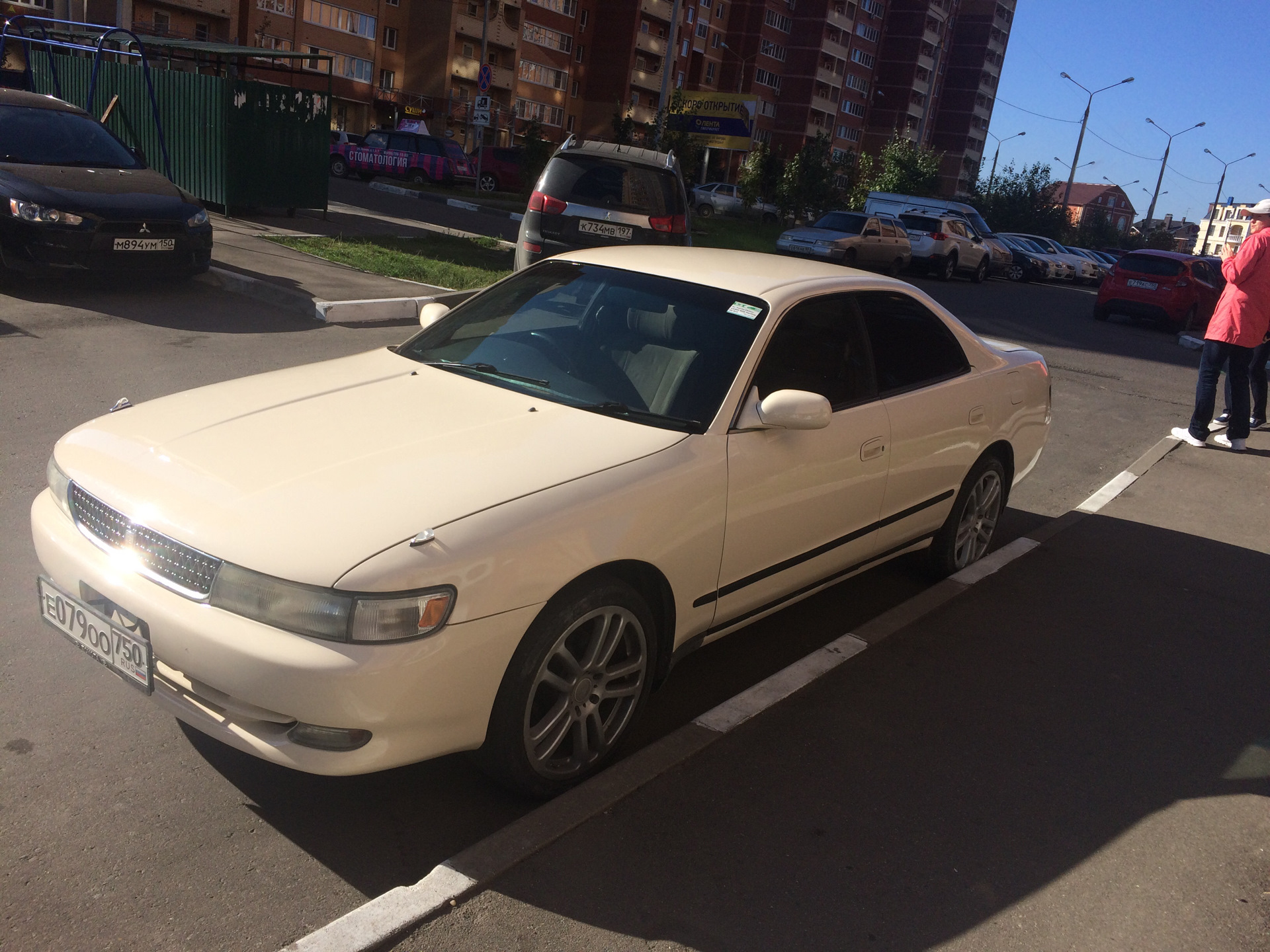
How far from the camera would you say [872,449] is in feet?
14.2

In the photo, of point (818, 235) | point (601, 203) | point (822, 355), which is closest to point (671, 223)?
point (601, 203)

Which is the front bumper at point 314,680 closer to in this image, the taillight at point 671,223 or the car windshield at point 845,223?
the taillight at point 671,223

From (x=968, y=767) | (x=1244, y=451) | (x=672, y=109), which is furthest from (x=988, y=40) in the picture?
(x=968, y=767)

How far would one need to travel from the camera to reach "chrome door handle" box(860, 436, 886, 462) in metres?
4.27

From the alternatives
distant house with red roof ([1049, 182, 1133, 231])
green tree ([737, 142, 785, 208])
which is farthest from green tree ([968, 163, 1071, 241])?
distant house with red roof ([1049, 182, 1133, 231])

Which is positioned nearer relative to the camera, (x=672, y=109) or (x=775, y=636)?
(x=775, y=636)

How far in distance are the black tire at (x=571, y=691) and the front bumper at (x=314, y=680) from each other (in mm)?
78

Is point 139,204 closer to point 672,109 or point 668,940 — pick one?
point 668,940

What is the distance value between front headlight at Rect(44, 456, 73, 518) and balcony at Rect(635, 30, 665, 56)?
247ft

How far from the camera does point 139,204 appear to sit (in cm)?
991

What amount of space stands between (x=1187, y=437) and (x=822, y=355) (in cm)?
709

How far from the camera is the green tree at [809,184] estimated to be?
1599 inches

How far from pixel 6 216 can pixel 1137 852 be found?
9.68m

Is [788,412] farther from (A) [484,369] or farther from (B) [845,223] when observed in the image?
(B) [845,223]
